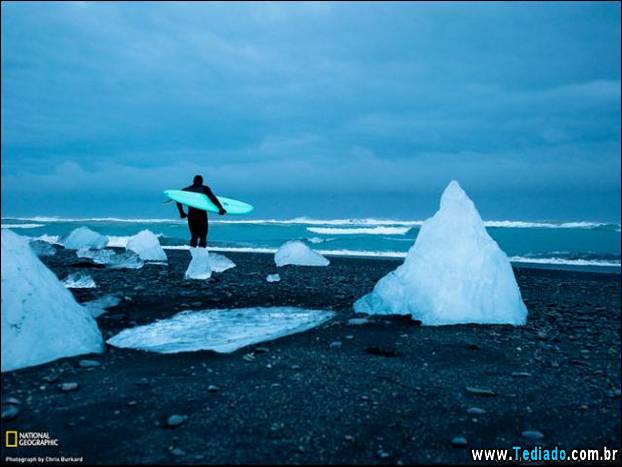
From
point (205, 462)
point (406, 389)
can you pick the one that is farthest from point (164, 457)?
point (406, 389)

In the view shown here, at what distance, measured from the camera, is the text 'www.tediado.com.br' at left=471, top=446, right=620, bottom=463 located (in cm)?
325

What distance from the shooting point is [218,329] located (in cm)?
609

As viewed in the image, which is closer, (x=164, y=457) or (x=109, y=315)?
(x=164, y=457)

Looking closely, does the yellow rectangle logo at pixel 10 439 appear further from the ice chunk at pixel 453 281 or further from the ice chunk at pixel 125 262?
→ the ice chunk at pixel 125 262

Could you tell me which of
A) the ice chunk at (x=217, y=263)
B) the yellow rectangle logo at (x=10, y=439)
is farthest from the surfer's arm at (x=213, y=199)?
the yellow rectangle logo at (x=10, y=439)

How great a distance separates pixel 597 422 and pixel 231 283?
7.63 meters

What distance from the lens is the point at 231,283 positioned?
33.7 feet

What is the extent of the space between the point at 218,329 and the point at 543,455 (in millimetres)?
3943

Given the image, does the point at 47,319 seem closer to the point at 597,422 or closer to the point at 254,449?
the point at 254,449

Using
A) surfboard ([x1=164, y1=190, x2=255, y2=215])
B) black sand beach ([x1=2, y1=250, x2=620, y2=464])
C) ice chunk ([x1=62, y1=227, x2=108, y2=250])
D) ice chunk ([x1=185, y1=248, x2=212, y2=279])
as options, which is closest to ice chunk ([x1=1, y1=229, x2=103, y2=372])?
black sand beach ([x1=2, y1=250, x2=620, y2=464])

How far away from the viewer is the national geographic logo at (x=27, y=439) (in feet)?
10.9

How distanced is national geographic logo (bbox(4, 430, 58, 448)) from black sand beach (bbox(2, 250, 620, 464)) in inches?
2.0

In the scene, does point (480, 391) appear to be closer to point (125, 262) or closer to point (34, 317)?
point (34, 317)

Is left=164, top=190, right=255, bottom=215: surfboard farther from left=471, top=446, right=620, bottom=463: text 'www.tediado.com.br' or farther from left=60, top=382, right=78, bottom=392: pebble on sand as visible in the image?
left=471, top=446, right=620, bottom=463: text 'www.tediado.com.br'
